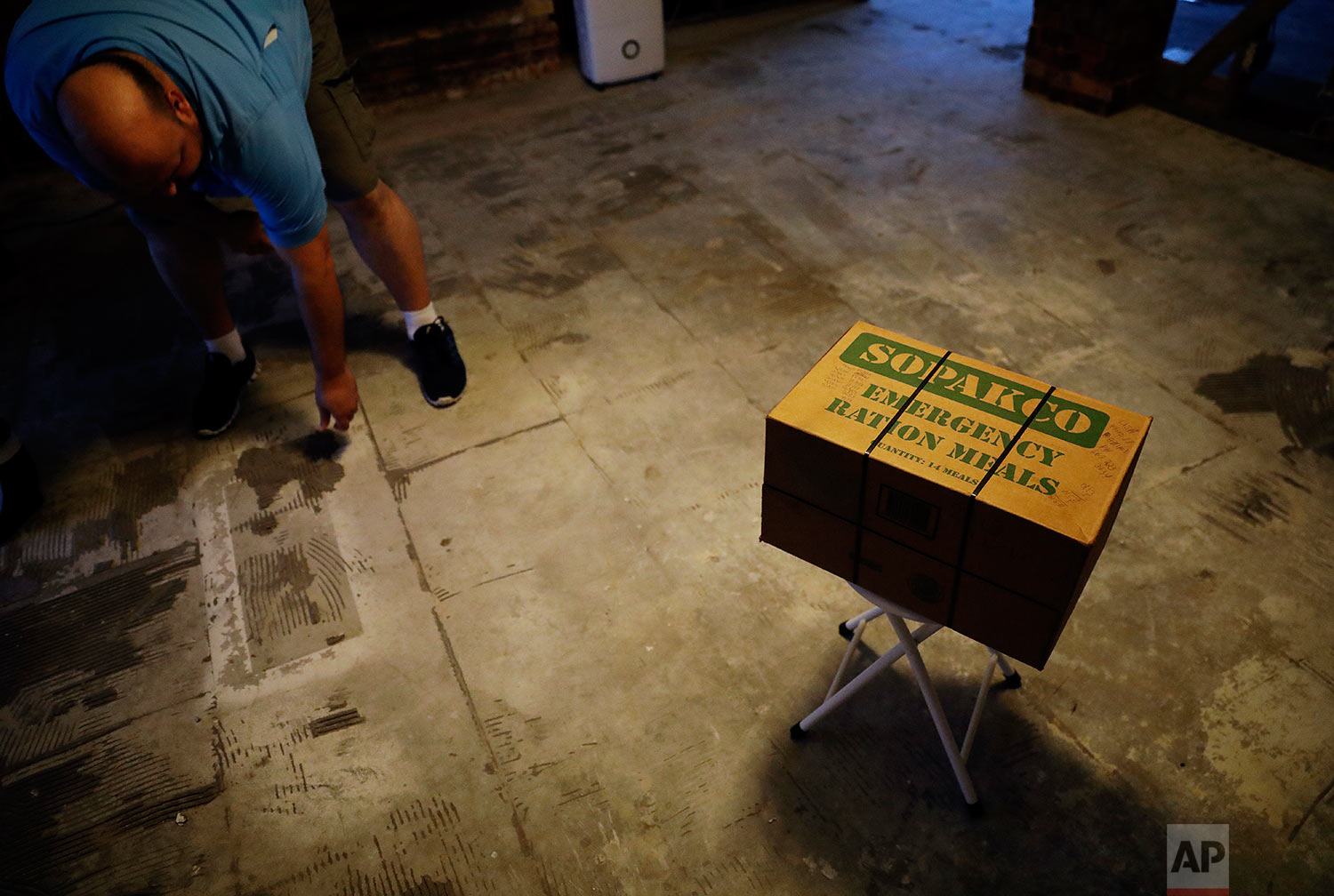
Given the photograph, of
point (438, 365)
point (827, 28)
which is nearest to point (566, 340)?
point (438, 365)

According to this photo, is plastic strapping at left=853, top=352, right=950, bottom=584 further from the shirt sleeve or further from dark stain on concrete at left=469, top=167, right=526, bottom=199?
dark stain on concrete at left=469, top=167, right=526, bottom=199

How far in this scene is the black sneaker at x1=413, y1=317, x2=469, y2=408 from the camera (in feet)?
8.12

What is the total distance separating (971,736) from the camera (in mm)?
1545

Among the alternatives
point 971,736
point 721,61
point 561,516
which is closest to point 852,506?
point 971,736

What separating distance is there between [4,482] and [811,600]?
6.73 feet

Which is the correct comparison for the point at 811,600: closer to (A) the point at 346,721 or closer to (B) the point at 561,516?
(B) the point at 561,516

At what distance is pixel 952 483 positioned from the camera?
117 cm

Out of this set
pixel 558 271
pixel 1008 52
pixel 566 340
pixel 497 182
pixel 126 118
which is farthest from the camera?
pixel 1008 52

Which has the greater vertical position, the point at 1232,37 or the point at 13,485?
the point at 1232,37

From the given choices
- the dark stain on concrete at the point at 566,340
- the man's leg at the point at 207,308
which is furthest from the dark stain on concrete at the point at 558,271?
the man's leg at the point at 207,308

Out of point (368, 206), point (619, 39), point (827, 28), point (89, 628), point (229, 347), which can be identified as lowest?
point (89, 628)

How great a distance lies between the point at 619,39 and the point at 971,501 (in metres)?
3.64

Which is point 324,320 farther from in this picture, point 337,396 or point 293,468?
point 293,468

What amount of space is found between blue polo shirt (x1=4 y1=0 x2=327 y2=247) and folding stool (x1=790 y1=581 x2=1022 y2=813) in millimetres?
1362
